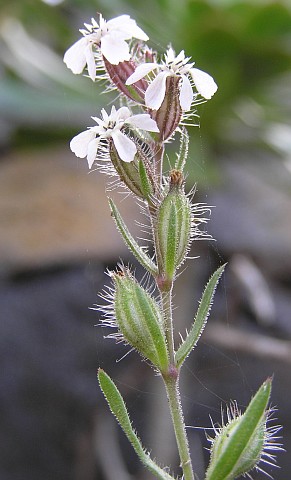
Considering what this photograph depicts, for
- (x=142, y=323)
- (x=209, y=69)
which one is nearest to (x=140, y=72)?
(x=142, y=323)

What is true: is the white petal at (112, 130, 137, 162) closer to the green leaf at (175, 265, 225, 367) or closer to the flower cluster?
the flower cluster

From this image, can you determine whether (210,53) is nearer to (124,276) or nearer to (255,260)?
(255,260)

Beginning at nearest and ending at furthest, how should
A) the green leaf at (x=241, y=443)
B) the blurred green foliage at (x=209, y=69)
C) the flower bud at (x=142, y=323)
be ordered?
1. the green leaf at (x=241, y=443)
2. the flower bud at (x=142, y=323)
3. the blurred green foliage at (x=209, y=69)

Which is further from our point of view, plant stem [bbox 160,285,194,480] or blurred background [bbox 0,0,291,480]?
blurred background [bbox 0,0,291,480]

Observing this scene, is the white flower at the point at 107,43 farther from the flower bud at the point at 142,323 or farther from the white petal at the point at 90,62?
the flower bud at the point at 142,323

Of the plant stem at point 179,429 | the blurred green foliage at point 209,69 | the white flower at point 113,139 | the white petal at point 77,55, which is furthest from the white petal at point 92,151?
the blurred green foliage at point 209,69

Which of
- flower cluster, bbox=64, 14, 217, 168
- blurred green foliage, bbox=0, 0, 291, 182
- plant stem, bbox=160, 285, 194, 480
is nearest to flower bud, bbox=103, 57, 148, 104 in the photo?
flower cluster, bbox=64, 14, 217, 168

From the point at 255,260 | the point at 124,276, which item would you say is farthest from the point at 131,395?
the point at 124,276
